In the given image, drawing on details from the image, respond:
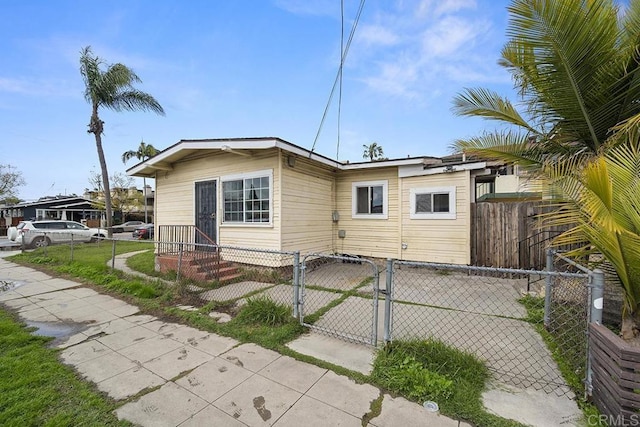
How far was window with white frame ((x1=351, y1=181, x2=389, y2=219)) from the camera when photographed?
8180mm

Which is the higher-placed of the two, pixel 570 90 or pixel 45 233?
pixel 570 90

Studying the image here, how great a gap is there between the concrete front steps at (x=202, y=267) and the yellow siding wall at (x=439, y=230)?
→ 4.95m

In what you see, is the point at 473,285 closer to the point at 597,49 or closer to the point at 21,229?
the point at 597,49

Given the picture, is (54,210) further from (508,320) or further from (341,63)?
(508,320)

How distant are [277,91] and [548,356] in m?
10.8

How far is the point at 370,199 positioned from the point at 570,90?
527 cm

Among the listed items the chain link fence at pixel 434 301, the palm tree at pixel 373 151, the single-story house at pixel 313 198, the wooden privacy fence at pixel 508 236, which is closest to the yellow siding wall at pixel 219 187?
the single-story house at pixel 313 198

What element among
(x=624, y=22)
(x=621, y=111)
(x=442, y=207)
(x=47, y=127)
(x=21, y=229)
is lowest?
(x=21, y=229)

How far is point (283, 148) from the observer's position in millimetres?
6281

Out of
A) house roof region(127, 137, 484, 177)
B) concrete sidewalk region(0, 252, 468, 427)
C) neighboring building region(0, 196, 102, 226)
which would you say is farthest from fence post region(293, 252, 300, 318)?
neighboring building region(0, 196, 102, 226)

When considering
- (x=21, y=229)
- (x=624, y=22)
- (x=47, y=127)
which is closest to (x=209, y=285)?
(x=624, y=22)

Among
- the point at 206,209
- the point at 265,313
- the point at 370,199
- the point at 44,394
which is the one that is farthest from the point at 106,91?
the point at 44,394

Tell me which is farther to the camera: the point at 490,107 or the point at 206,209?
the point at 206,209

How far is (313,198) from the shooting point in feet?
25.7
